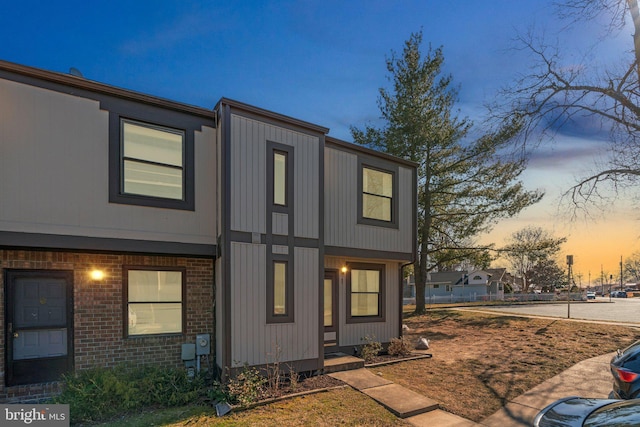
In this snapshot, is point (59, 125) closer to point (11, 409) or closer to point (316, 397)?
point (11, 409)

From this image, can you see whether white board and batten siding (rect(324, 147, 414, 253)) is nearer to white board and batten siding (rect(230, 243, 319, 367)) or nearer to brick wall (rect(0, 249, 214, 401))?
white board and batten siding (rect(230, 243, 319, 367))

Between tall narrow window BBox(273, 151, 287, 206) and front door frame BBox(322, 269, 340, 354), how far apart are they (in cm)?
259

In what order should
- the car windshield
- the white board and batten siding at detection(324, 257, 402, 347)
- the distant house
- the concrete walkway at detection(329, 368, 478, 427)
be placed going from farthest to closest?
the distant house < the white board and batten siding at detection(324, 257, 402, 347) < the concrete walkway at detection(329, 368, 478, 427) < the car windshield

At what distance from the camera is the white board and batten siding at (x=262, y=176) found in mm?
6855

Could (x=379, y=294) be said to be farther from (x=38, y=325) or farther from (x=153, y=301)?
(x=38, y=325)

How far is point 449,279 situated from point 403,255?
41.2 metres

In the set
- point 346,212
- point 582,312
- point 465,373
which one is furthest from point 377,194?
point 582,312

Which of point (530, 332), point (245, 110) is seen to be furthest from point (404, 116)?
point (245, 110)

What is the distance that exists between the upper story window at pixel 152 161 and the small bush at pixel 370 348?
5654 millimetres

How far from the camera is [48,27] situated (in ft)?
29.6

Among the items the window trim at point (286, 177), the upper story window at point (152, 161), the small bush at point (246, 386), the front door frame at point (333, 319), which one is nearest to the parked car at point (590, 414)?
the small bush at point (246, 386)

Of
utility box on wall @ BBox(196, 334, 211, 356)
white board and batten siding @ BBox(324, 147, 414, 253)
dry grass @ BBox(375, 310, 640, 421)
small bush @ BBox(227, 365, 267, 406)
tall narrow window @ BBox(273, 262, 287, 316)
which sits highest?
white board and batten siding @ BBox(324, 147, 414, 253)

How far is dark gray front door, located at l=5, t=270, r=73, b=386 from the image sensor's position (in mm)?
5883

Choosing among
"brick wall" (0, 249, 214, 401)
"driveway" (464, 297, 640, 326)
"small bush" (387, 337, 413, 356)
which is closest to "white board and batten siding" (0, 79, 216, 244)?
"brick wall" (0, 249, 214, 401)
